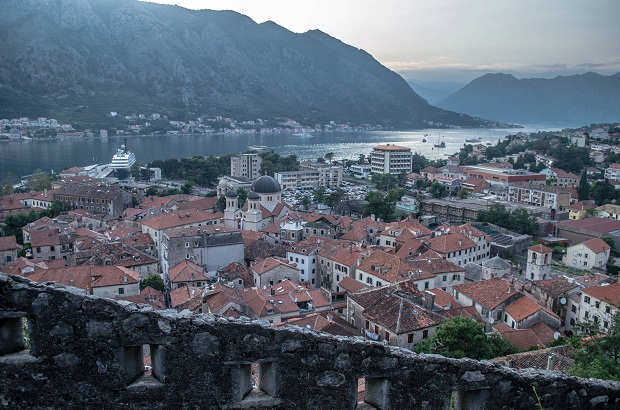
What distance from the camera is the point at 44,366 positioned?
4.62 metres

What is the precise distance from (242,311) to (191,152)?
135 m

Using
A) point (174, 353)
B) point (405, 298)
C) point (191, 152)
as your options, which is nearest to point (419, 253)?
point (405, 298)

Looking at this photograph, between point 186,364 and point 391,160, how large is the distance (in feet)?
377

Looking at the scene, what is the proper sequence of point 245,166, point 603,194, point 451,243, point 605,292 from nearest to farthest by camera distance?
point 605,292
point 451,243
point 603,194
point 245,166

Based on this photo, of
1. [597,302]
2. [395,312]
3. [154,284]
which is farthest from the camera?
[154,284]

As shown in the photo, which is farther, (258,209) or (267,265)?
(258,209)

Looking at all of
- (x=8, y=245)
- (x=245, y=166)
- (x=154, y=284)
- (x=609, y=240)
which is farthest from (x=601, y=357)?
(x=245, y=166)

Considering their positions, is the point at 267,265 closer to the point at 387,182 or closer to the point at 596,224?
the point at 596,224

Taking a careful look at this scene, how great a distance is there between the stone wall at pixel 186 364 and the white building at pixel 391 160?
112 m

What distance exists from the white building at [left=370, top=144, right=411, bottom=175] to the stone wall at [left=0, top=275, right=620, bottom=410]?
112 meters

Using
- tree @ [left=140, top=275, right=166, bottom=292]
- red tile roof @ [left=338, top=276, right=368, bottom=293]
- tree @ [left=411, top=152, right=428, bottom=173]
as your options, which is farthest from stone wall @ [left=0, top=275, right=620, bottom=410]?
tree @ [left=411, top=152, right=428, bottom=173]

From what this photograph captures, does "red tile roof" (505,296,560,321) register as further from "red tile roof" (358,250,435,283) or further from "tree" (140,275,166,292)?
"tree" (140,275,166,292)

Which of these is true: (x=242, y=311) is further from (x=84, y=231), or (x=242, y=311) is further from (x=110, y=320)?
(x=84, y=231)

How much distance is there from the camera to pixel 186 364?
15.9 ft
